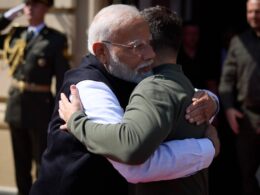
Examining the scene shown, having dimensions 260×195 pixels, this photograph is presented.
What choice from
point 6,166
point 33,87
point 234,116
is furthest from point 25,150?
point 234,116

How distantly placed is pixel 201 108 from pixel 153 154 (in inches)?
10.1

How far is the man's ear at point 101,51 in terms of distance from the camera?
2096 mm

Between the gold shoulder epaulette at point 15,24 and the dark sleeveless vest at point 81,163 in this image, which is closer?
the dark sleeveless vest at point 81,163

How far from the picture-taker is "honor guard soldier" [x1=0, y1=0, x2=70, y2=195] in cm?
504

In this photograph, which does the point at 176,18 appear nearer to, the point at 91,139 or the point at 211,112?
the point at 211,112

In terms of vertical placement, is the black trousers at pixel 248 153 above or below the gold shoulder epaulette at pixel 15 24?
below

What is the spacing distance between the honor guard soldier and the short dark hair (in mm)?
2851

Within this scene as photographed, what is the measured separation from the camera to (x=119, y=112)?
6.66 ft

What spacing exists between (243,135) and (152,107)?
3.24 m

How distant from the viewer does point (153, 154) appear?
1987mm

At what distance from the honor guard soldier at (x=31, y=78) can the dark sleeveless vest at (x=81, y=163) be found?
2814 millimetres

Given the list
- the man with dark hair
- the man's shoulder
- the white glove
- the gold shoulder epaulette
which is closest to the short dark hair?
the man with dark hair

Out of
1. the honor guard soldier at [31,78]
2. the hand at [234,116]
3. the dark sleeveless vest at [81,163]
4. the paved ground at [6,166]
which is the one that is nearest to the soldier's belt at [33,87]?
the honor guard soldier at [31,78]

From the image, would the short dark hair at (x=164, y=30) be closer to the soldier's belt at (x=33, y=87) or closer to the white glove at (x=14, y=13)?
the soldier's belt at (x=33, y=87)
